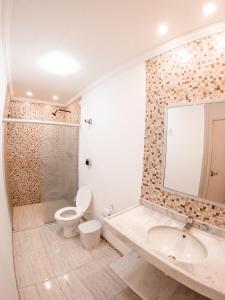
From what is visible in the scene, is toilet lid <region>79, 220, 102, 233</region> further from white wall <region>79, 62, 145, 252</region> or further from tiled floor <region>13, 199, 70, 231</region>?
tiled floor <region>13, 199, 70, 231</region>

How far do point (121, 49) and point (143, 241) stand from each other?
1837 millimetres

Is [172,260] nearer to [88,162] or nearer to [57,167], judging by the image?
[88,162]

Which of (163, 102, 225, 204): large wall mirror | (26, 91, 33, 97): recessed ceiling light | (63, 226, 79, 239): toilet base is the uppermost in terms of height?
(26, 91, 33, 97): recessed ceiling light

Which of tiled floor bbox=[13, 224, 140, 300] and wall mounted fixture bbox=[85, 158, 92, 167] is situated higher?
wall mounted fixture bbox=[85, 158, 92, 167]

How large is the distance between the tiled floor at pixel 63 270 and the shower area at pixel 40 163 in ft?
2.12

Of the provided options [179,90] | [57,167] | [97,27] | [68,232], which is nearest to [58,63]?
[97,27]

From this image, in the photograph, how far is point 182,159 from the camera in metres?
1.51

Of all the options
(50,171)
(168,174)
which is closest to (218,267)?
(168,174)

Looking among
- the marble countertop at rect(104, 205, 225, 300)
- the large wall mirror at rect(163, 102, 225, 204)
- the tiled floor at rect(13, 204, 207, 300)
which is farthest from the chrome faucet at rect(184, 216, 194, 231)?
the tiled floor at rect(13, 204, 207, 300)

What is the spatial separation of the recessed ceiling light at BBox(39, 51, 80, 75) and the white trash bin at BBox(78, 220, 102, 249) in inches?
89.3

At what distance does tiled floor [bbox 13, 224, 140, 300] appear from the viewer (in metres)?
1.65

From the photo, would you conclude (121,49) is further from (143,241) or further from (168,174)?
(143,241)

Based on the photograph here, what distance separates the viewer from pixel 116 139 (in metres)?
2.21

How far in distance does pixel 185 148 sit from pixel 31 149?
A: 3.42 meters
